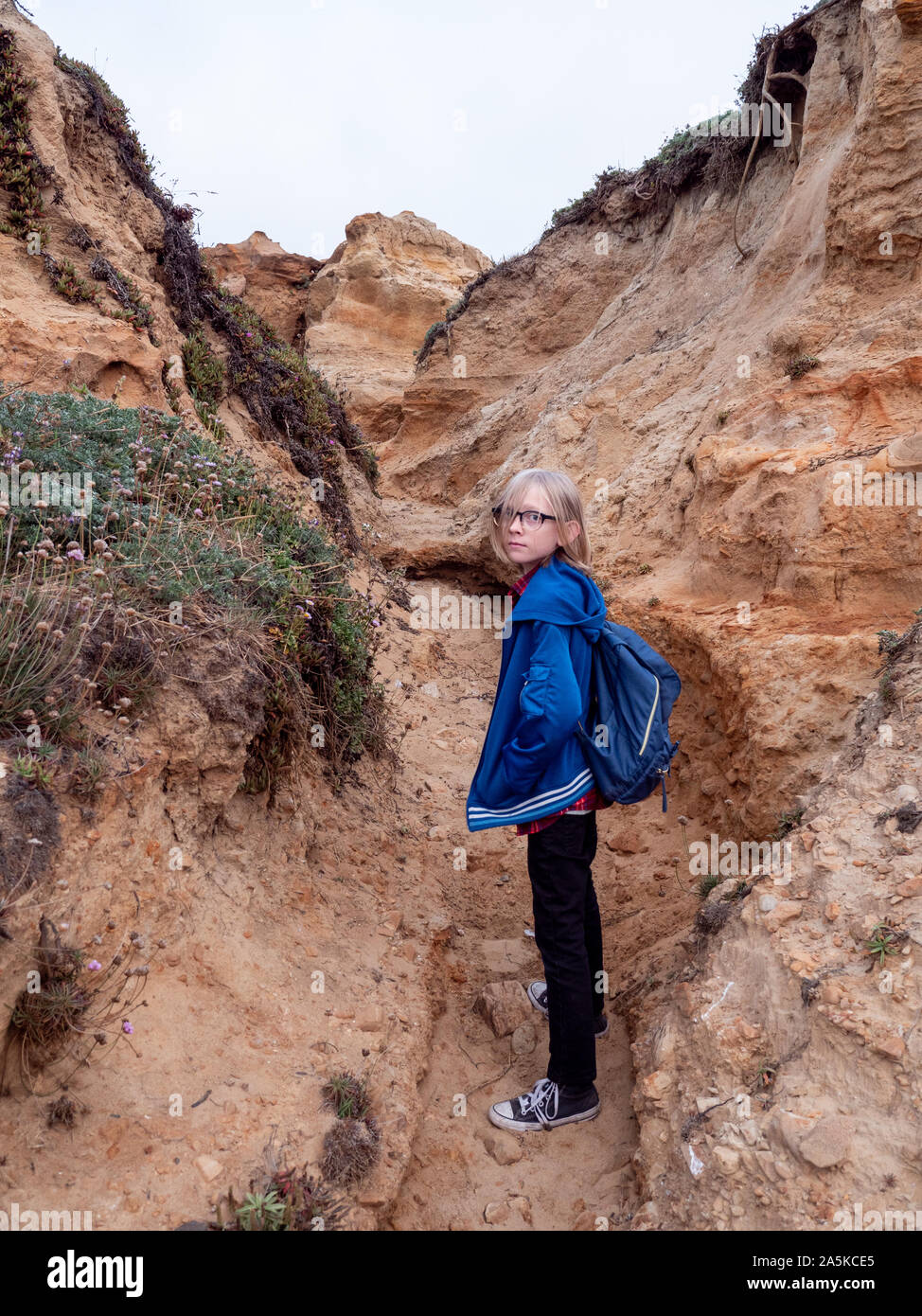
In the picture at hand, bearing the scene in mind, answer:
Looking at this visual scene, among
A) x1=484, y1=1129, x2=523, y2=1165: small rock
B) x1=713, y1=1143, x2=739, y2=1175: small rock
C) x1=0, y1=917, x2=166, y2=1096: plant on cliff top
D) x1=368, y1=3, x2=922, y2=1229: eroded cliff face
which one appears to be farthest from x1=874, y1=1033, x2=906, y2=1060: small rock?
x1=0, y1=917, x2=166, y2=1096: plant on cliff top

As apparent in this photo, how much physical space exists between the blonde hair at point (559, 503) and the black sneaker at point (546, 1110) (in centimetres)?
203

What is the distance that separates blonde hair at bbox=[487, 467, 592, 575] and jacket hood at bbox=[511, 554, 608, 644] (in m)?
0.04

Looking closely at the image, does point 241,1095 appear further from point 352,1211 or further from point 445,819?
point 445,819

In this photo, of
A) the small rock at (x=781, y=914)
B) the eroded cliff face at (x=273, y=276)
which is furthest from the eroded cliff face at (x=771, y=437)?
the eroded cliff face at (x=273, y=276)

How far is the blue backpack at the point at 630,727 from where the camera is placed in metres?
2.91

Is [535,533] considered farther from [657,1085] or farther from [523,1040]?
[523,1040]

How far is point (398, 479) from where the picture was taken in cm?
1352

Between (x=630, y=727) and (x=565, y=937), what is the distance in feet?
2.73

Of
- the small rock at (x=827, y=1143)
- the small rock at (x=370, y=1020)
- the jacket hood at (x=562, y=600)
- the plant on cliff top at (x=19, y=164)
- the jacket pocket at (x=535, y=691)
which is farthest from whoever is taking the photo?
the plant on cliff top at (x=19, y=164)

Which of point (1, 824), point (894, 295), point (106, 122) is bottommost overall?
point (1, 824)

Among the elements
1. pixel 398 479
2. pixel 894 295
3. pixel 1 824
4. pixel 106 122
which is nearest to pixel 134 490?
pixel 1 824

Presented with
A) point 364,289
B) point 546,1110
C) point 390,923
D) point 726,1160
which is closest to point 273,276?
point 364,289

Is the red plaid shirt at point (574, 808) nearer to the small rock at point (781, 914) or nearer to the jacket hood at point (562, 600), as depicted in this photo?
the jacket hood at point (562, 600)

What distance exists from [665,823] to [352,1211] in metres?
2.97
